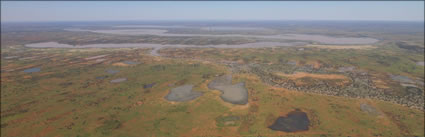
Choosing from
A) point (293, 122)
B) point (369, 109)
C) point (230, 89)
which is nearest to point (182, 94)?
point (230, 89)

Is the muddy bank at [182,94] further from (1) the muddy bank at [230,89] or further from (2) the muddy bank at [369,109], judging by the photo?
(2) the muddy bank at [369,109]

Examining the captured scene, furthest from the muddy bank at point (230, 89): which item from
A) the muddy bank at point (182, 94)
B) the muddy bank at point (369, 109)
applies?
the muddy bank at point (369, 109)

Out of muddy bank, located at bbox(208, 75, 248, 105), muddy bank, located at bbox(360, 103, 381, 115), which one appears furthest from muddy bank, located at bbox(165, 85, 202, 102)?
muddy bank, located at bbox(360, 103, 381, 115)

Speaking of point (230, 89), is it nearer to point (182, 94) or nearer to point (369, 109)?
point (182, 94)

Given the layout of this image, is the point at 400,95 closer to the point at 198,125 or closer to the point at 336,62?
the point at 336,62

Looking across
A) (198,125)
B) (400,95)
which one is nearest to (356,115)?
(400,95)
